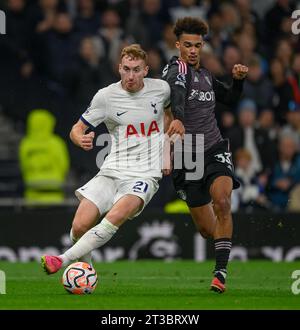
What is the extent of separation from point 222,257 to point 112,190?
4.16 ft

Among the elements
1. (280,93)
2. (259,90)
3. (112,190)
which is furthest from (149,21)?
(112,190)

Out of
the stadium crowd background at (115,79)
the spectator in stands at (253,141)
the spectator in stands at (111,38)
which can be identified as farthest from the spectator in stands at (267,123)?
the spectator in stands at (111,38)

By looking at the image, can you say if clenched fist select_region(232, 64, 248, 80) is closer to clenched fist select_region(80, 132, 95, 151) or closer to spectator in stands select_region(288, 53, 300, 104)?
clenched fist select_region(80, 132, 95, 151)

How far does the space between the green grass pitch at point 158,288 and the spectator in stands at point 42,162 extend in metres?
2.04

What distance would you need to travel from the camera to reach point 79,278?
11.1 m

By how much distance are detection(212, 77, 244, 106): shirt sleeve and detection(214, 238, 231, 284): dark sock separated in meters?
1.52

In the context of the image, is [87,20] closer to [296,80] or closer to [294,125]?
[296,80]

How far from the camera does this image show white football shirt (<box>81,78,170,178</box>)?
11.6 m

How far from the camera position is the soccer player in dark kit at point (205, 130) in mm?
11695

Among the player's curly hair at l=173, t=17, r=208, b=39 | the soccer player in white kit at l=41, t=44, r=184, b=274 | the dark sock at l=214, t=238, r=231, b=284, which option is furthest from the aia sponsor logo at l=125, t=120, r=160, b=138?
the dark sock at l=214, t=238, r=231, b=284

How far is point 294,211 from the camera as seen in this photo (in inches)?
688

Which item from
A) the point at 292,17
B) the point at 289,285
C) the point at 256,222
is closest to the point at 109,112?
the point at 289,285

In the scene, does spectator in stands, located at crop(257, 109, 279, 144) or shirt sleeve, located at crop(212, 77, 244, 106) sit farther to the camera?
spectator in stands, located at crop(257, 109, 279, 144)

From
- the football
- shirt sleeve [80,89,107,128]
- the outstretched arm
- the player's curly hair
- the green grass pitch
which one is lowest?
the green grass pitch
